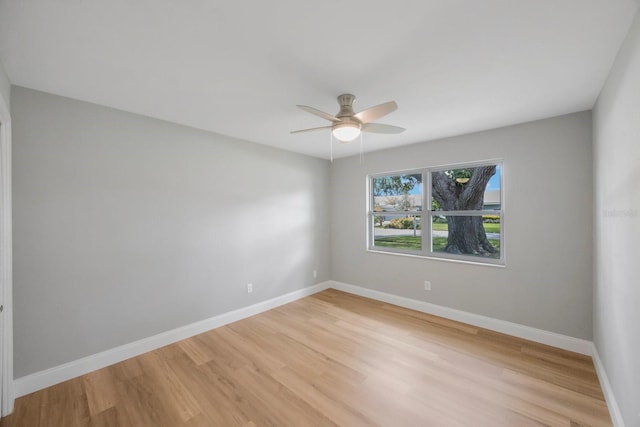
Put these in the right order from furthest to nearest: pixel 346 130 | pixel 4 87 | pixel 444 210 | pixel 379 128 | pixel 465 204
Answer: pixel 465 204, pixel 444 210, pixel 379 128, pixel 346 130, pixel 4 87

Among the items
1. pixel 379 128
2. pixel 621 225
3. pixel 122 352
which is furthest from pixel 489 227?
pixel 122 352

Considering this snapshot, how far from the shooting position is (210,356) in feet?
8.37

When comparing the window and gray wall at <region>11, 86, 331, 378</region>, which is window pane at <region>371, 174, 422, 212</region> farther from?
gray wall at <region>11, 86, 331, 378</region>

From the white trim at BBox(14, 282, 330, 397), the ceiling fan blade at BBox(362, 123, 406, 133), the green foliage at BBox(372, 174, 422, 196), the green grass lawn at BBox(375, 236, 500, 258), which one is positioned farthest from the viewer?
the green foliage at BBox(372, 174, 422, 196)

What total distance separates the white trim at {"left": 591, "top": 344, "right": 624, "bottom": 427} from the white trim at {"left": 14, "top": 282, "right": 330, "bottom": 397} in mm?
3386

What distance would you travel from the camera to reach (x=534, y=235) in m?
2.80

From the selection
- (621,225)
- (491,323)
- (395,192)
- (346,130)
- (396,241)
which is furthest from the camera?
(396,241)

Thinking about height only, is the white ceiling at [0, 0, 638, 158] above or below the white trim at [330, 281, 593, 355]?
above

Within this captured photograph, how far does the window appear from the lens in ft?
11.1

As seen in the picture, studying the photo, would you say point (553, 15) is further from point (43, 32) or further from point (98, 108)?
point (98, 108)

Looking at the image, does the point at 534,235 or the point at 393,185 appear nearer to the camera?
the point at 534,235

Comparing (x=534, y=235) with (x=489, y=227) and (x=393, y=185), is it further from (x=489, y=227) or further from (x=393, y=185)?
(x=393, y=185)

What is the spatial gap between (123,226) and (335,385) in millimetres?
2466

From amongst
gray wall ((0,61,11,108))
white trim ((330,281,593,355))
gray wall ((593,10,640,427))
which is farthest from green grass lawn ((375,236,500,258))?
gray wall ((0,61,11,108))
